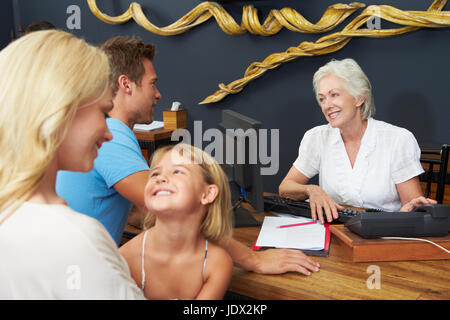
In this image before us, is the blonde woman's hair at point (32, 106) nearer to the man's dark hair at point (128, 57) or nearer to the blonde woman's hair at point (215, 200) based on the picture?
the blonde woman's hair at point (215, 200)

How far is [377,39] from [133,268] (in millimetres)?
2389

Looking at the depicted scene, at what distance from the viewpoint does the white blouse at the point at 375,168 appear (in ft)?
6.95

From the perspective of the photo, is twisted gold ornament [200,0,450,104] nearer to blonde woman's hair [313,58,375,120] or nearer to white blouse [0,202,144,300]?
blonde woman's hair [313,58,375,120]

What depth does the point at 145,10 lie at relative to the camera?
4012mm

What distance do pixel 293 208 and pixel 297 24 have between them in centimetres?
175

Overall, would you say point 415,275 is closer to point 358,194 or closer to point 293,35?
point 358,194

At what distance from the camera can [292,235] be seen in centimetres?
159

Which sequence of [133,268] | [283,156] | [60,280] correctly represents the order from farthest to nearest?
[283,156] → [133,268] → [60,280]

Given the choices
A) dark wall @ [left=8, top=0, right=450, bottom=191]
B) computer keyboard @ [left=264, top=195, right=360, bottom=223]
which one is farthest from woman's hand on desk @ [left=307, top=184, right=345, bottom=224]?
dark wall @ [left=8, top=0, right=450, bottom=191]

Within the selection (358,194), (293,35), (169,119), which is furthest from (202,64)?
(358,194)

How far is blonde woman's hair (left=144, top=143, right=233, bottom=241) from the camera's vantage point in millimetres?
1279

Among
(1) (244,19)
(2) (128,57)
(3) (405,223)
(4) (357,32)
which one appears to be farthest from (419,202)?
(1) (244,19)

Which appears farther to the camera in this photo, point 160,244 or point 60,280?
point 160,244
